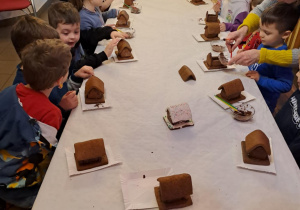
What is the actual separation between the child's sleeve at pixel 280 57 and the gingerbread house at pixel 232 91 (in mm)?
360

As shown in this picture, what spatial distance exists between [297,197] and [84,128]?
894mm

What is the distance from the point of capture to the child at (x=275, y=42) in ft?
5.62

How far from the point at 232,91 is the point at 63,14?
1.21 meters

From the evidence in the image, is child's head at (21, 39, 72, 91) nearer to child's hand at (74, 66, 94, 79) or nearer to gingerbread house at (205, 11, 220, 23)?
child's hand at (74, 66, 94, 79)

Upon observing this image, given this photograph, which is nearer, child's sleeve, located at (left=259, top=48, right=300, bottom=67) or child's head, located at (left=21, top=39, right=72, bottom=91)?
child's head, located at (left=21, top=39, right=72, bottom=91)

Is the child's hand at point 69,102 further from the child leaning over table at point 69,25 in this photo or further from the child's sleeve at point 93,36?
the child's sleeve at point 93,36

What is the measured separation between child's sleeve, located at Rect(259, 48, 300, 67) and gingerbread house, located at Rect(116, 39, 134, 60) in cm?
81

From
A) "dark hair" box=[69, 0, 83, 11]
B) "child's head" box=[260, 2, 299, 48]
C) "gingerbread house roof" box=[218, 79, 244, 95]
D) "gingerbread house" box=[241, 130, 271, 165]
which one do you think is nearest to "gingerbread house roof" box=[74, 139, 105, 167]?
"gingerbread house" box=[241, 130, 271, 165]

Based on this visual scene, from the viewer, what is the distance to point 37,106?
1194 millimetres

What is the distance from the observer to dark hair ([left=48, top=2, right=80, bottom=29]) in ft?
6.09

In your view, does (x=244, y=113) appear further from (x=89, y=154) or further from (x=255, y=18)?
(x=255, y=18)

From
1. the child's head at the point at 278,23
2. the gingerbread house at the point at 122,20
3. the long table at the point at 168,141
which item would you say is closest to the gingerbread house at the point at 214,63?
the long table at the point at 168,141

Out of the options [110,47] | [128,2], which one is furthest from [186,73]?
[128,2]

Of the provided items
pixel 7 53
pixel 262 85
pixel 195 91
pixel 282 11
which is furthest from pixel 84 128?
pixel 7 53
